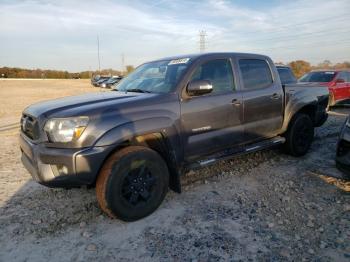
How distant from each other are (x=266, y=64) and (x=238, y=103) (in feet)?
4.12

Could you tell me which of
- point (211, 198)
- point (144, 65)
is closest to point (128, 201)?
point (211, 198)

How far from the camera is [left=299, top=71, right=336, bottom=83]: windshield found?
12.0 m

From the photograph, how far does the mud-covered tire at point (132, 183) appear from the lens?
11.0 feet

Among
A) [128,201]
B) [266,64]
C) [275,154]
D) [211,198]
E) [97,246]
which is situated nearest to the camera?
[97,246]

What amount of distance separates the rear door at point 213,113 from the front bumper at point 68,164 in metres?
1.14

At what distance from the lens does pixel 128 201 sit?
3.50 metres

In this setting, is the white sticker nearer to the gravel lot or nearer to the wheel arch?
the wheel arch

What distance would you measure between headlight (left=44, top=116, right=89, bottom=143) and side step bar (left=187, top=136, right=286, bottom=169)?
60.7 inches

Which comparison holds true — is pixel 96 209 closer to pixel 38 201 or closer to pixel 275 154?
pixel 38 201

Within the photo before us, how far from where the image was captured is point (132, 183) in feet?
11.6

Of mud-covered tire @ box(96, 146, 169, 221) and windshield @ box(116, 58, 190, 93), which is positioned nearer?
mud-covered tire @ box(96, 146, 169, 221)

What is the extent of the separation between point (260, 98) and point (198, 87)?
4.86 feet

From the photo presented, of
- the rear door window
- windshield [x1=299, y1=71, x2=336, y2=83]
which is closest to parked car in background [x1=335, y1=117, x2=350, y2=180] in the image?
the rear door window

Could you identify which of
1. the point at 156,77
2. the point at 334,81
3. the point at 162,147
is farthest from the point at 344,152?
the point at 334,81
